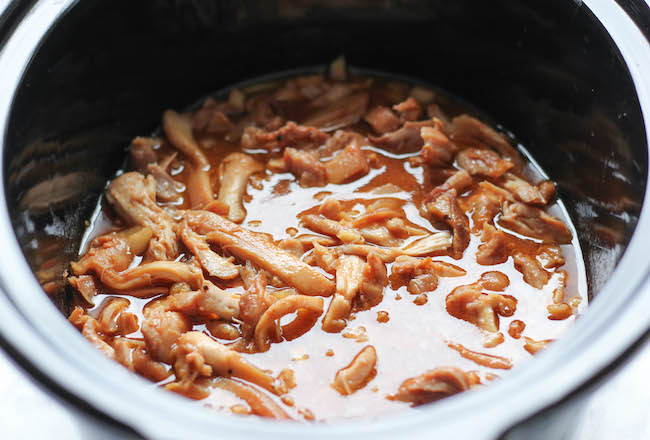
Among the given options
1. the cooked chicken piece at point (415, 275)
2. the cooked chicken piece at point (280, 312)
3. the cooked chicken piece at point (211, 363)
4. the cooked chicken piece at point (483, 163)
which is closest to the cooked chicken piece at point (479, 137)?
the cooked chicken piece at point (483, 163)

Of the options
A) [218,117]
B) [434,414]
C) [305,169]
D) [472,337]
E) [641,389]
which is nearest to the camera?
[434,414]

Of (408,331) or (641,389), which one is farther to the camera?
(408,331)

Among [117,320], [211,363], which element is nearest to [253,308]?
[211,363]

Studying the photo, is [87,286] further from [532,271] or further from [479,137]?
[479,137]

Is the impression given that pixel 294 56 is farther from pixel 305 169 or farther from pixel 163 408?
pixel 163 408

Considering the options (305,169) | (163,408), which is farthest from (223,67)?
(163,408)
